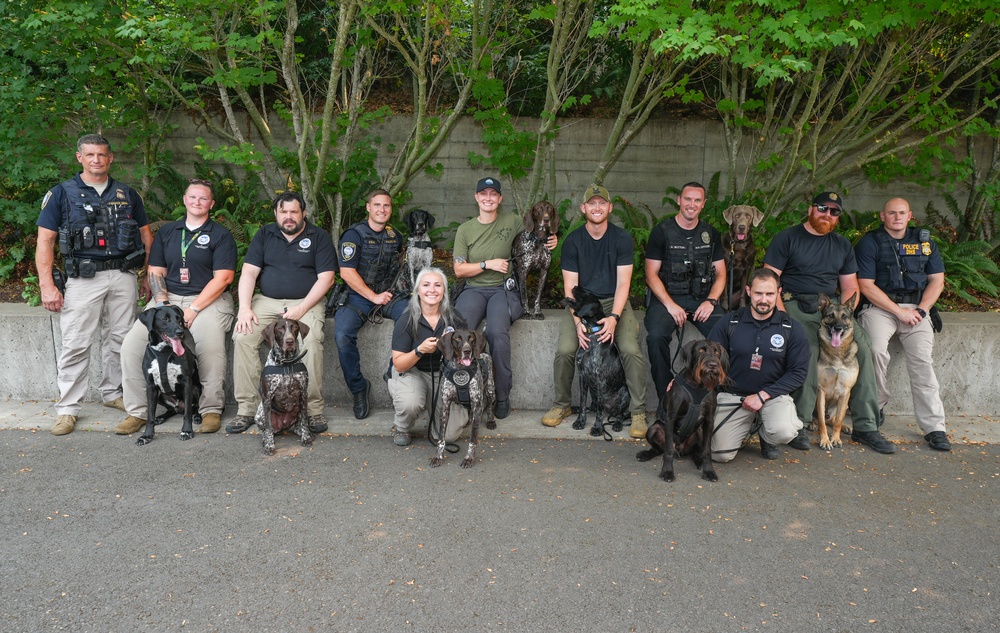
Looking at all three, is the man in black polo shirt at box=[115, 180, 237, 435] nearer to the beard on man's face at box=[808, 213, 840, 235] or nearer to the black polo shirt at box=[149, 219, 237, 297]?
the black polo shirt at box=[149, 219, 237, 297]

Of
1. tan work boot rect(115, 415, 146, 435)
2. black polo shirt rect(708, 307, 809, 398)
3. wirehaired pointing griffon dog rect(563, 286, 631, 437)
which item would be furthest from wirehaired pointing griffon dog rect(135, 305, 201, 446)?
black polo shirt rect(708, 307, 809, 398)

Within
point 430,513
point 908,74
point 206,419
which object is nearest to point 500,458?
point 430,513

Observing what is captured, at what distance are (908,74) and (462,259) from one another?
20.3 ft

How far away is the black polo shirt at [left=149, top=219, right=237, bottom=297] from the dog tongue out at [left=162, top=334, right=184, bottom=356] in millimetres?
604

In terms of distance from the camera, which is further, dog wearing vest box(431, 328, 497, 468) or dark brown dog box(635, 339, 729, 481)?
dog wearing vest box(431, 328, 497, 468)

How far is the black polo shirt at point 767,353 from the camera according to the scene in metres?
5.11

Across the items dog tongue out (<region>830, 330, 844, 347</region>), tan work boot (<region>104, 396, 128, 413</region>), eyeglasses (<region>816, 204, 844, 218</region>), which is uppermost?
eyeglasses (<region>816, 204, 844, 218</region>)

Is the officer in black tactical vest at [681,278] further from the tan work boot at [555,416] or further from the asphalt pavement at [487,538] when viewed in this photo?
the asphalt pavement at [487,538]

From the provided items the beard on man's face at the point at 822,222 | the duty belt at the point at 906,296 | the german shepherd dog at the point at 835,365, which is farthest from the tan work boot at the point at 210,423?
the duty belt at the point at 906,296

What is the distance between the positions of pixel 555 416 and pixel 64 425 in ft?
13.0

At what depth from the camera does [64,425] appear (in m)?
5.70

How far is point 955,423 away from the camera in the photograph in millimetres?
6129

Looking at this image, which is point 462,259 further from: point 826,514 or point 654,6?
point 826,514

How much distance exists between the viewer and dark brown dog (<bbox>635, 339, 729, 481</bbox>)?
4656 millimetres
